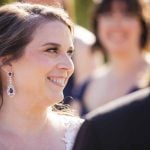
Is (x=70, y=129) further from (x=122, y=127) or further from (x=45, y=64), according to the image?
(x=122, y=127)

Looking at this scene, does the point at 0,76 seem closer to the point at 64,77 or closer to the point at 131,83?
the point at 64,77

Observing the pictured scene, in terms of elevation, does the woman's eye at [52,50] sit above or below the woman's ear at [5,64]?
above

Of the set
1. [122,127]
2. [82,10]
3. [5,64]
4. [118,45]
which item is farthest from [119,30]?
[82,10]

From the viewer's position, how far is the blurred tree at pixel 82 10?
44.5 feet

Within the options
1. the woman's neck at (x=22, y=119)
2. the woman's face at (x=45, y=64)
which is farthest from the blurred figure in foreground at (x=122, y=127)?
the woman's neck at (x=22, y=119)

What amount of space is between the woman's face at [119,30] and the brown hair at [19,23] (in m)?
3.15

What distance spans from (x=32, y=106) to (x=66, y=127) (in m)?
0.32

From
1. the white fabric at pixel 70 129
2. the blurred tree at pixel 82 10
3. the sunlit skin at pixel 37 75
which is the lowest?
the blurred tree at pixel 82 10

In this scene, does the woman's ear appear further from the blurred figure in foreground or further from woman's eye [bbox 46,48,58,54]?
the blurred figure in foreground

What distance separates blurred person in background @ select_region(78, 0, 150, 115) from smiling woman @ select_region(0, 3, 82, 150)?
116 inches

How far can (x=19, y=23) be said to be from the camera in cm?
418

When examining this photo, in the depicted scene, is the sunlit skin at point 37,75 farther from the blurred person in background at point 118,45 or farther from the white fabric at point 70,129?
the blurred person in background at point 118,45

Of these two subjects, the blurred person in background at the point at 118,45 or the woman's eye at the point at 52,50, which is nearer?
the woman's eye at the point at 52,50

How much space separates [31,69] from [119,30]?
3477 mm
